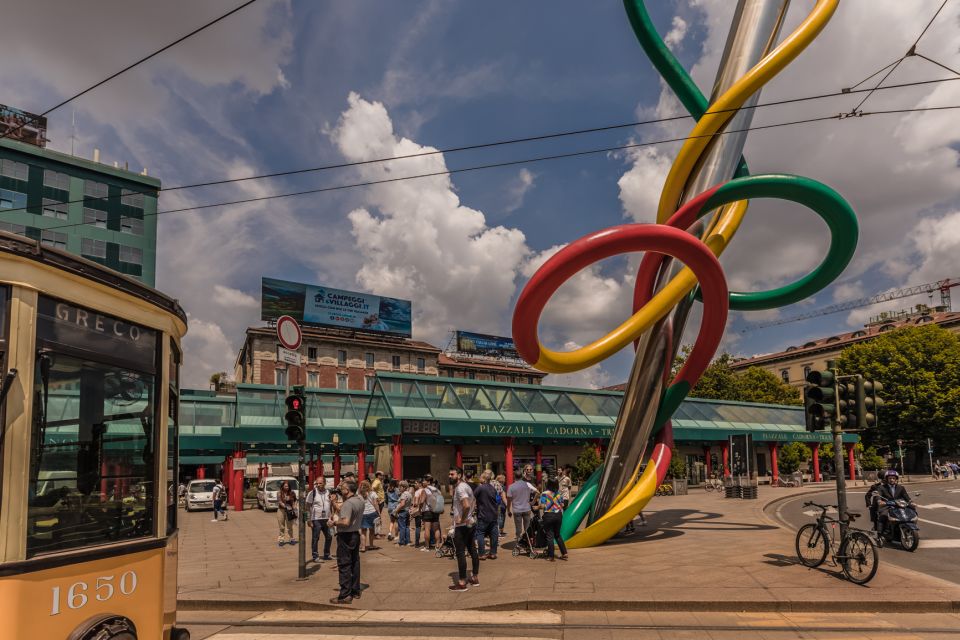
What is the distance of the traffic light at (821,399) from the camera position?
1084cm

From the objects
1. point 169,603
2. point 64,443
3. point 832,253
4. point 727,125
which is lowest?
point 169,603

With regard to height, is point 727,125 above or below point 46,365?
above

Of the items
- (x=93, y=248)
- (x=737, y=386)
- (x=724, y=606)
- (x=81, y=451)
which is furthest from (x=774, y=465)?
(x=93, y=248)

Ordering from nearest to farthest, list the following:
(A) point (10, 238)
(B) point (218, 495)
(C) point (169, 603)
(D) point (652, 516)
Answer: (A) point (10, 238), (C) point (169, 603), (D) point (652, 516), (B) point (218, 495)

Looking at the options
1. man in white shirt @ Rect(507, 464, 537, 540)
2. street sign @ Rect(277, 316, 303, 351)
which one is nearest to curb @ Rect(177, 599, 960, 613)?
man in white shirt @ Rect(507, 464, 537, 540)

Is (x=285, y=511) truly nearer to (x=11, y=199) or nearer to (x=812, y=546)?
(x=812, y=546)

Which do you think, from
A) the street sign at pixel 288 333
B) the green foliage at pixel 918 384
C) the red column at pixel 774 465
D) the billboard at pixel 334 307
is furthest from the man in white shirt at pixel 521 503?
the billboard at pixel 334 307

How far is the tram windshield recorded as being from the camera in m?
3.80

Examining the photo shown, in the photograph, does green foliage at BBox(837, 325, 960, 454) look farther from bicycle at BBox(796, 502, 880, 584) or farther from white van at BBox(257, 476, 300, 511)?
bicycle at BBox(796, 502, 880, 584)

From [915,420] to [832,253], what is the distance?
50801mm

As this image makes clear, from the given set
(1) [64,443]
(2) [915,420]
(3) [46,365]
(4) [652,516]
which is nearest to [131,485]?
(1) [64,443]

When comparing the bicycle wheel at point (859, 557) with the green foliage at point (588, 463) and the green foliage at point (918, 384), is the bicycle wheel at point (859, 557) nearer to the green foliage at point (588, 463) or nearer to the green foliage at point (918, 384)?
the green foliage at point (588, 463)

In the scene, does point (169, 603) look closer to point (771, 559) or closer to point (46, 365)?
point (46, 365)

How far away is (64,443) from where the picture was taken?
3.98 m
